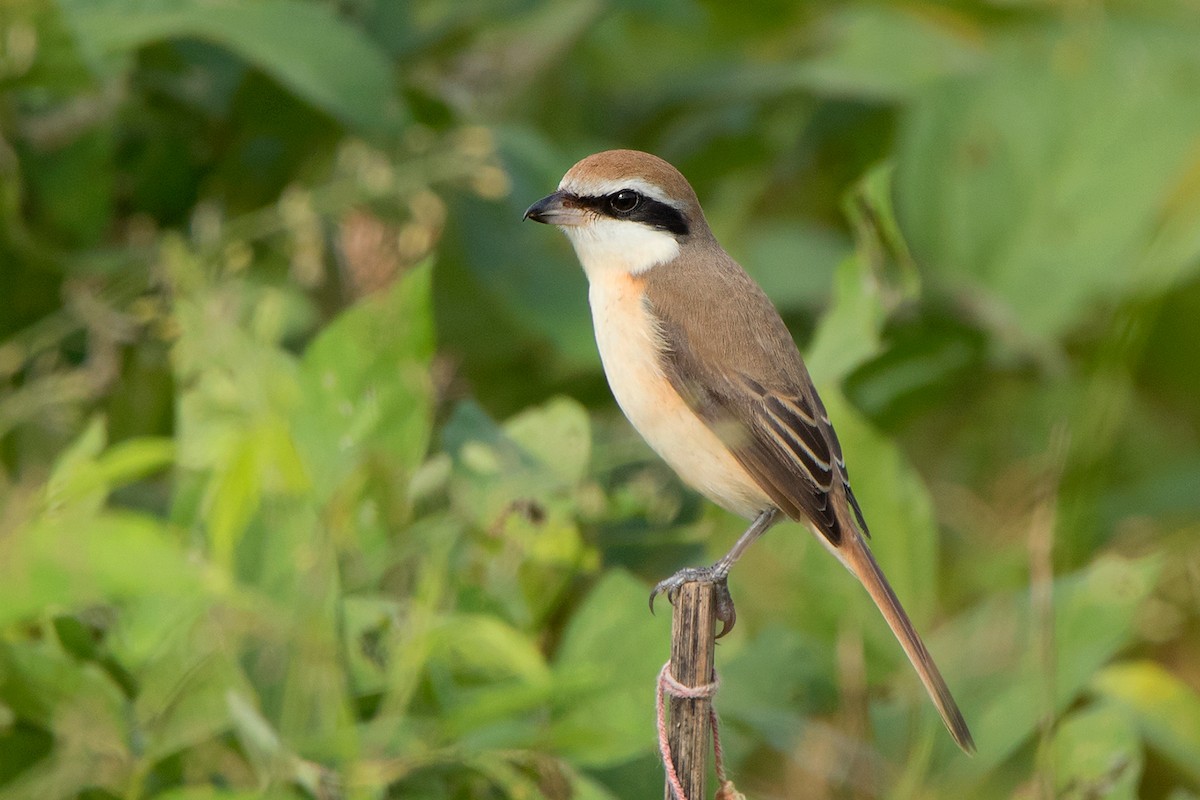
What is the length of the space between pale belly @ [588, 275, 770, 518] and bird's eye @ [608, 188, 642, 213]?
27 centimetres

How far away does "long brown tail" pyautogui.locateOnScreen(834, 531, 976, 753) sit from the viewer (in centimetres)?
258

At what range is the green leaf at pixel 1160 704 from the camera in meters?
3.40

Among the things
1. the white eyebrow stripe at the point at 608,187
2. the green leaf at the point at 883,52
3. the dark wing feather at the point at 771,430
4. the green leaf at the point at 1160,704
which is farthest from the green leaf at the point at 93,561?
the green leaf at the point at 883,52

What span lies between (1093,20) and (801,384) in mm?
3087

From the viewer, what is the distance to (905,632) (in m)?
2.76

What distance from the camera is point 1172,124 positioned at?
16.8 ft

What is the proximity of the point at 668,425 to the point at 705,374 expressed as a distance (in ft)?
0.48

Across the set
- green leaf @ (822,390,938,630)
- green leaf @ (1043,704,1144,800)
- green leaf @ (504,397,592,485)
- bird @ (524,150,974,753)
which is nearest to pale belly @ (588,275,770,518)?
bird @ (524,150,974,753)

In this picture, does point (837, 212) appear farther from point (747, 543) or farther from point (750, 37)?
point (747, 543)

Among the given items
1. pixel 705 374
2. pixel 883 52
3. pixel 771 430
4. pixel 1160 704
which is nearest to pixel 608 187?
pixel 705 374

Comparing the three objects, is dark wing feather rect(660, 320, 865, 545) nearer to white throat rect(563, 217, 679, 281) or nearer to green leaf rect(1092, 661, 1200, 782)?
white throat rect(563, 217, 679, 281)

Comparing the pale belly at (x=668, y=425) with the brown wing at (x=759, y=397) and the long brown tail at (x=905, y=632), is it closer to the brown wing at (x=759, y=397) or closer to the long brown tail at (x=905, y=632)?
the brown wing at (x=759, y=397)

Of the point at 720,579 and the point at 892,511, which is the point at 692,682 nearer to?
the point at 720,579

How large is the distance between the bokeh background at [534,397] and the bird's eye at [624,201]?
1.54ft
